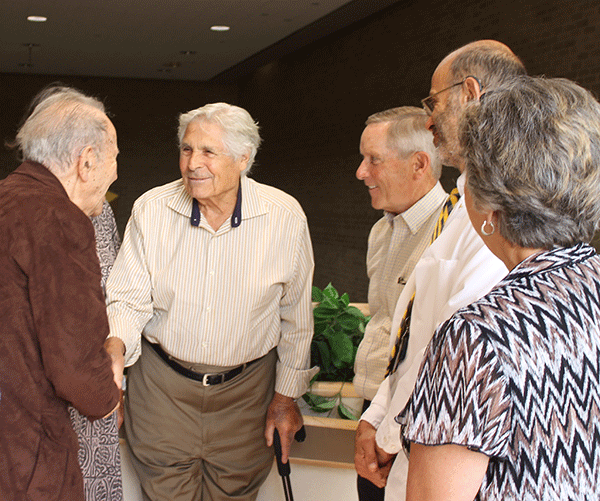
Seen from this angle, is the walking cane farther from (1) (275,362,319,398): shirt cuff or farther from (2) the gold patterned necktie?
(2) the gold patterned necktie

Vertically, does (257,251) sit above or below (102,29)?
below

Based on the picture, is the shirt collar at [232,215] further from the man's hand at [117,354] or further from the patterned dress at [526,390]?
the patterned dress at [526,390]

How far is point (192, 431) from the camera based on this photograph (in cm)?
228

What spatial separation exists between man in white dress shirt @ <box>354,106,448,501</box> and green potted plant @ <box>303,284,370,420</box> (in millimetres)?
383

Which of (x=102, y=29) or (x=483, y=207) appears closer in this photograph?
(x=483, y=207)

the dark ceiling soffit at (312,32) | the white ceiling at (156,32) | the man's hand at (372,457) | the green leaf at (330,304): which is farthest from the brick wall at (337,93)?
the man's hand at (372,457)

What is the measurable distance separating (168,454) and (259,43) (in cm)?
1107

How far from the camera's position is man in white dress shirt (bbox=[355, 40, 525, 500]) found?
1.47 metres

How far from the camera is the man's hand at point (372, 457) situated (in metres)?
1.75

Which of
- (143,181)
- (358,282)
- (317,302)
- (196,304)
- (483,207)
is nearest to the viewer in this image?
(483,207)

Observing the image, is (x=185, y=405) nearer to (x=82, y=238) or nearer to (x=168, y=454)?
(x=168, y=454)

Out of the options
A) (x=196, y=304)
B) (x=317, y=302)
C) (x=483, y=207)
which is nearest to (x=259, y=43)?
(x=317, y=302)

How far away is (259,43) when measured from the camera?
1225 cm

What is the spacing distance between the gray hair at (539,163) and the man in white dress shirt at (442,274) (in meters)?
0.44
